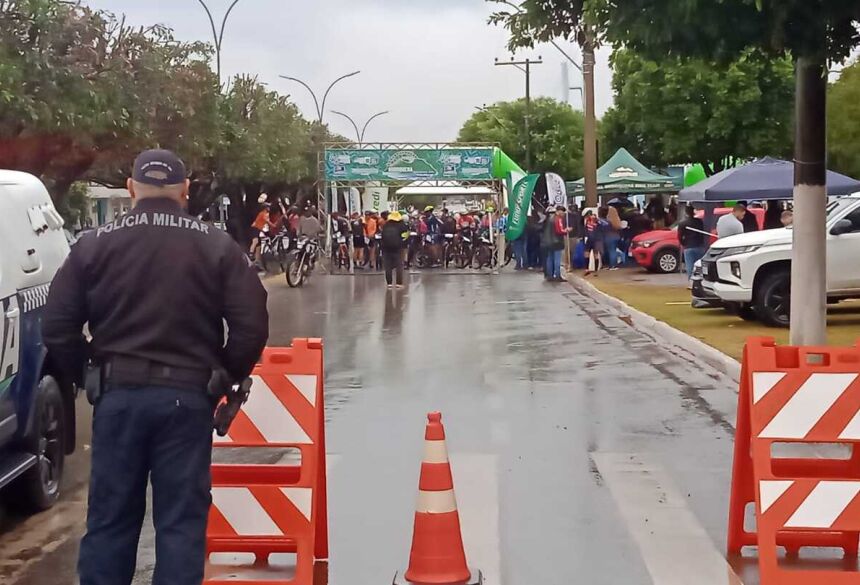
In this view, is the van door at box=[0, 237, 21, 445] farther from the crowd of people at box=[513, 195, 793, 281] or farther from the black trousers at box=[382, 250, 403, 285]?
the black trousers at box=[382, 250, 403, 285]

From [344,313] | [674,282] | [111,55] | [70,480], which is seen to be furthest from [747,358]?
[111,55]

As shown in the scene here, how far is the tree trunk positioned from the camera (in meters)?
12.1

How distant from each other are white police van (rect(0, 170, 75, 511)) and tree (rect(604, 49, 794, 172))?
38926 millimetres

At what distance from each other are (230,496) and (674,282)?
74.4 feet

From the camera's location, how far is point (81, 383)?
4949 mm

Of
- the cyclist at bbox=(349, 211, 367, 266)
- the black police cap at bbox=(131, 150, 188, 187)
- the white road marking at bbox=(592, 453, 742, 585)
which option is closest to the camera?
the black police cap at bbox=(131, 150, 188, 187)

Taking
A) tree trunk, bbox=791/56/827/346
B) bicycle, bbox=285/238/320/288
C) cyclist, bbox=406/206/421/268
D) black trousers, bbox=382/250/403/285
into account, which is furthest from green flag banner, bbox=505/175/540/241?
tree trunk, bbox=791/56/827/346

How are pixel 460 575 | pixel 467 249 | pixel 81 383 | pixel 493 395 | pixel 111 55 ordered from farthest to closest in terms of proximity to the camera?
pixel 467 249 → pixel 111 55 → pixel 493 395 → pixel 460 575 → pixel 81 383

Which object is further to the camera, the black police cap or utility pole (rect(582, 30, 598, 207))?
utility pole (rect(582, 30, 598, 207))

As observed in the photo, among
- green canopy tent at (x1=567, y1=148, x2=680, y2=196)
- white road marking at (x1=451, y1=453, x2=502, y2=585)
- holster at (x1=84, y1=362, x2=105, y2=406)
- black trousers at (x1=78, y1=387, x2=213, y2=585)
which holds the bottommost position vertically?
white road marking at (x1=451, y1=453, x2=502, y2=585)

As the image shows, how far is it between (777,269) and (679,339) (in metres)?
2.33

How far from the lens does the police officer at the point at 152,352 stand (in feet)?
15.7

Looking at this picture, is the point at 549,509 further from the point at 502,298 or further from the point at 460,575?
the point at 502,298

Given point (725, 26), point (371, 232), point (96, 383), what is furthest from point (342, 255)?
point (96, 383)
